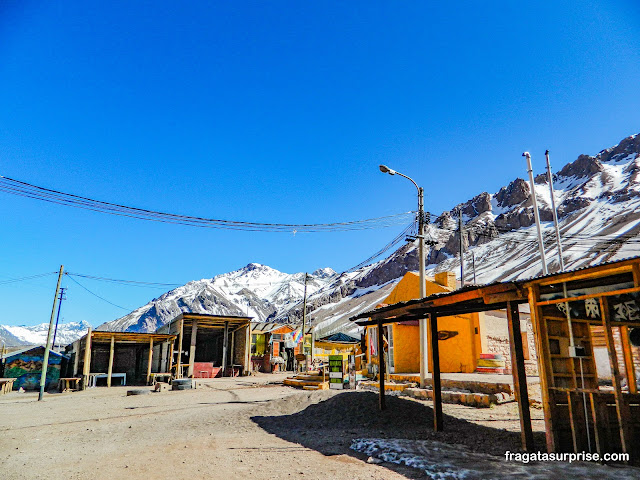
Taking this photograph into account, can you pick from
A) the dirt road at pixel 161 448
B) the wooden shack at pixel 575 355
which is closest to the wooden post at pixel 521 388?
the wooden shack at pixel 575 355

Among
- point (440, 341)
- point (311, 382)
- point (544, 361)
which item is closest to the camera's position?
point (544, 361)

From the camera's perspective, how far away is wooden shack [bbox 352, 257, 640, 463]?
588 centimetres

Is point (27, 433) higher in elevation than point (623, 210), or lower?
lower

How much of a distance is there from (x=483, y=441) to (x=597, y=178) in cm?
18767

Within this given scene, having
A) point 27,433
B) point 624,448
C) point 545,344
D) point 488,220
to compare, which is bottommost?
point 27,433

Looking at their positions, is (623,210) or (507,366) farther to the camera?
(623,210)

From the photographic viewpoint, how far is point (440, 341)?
1986 centimetres

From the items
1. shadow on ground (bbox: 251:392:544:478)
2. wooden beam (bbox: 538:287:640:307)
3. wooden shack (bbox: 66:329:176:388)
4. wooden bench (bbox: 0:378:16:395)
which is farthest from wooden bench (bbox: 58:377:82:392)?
wooden beam (bbox: 538:287:640:307)

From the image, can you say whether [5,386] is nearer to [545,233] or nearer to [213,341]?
[213,341]

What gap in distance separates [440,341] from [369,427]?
38.3 ft

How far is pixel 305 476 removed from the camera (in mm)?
5742

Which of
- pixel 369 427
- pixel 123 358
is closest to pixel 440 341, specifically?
pixel 369 427

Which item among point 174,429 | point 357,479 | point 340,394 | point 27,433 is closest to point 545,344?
point 357,479

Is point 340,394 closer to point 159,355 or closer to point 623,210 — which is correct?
point 159,355
